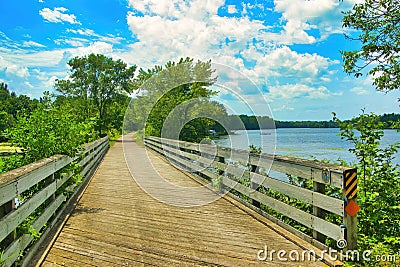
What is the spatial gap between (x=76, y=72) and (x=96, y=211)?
116 feet

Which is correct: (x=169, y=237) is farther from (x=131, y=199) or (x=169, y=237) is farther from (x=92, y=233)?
(x=131, y=199)

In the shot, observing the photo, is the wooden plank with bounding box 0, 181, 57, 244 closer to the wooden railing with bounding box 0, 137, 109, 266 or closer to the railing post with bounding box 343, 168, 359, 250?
the wooden railing with bounding box 0, 137, 109, 266

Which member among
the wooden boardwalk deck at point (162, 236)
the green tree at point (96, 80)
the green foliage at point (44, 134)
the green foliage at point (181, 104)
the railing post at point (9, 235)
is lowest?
the wooden boardwalk deck at point (162, 236)

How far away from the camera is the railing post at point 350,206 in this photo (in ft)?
9.23

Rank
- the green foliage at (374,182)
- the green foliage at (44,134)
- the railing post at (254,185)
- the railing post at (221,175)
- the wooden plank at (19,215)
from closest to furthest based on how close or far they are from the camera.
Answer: the wooden plank at (19,215)
the green foliage at (374,182)
the green foliage at (44,134)
the railing post at (254,185)
the railing post at (221,175)

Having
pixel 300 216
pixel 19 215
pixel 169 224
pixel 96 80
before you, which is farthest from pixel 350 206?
pixel 96 80

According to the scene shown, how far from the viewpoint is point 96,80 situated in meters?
37.2

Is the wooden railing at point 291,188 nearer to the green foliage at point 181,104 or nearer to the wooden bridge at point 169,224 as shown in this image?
the wooden bridge at point 169,224

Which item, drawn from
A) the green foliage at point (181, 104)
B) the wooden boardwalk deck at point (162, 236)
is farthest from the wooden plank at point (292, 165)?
the green foliage at point (181, 104)

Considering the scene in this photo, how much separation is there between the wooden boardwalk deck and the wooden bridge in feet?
0.03

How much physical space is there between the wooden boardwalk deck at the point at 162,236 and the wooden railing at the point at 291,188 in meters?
0.24

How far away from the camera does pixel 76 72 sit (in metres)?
36.9

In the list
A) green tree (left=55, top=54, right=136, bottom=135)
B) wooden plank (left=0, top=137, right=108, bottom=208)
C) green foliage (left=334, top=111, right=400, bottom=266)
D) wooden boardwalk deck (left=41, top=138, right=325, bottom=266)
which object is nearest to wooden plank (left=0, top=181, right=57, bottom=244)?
wooden plank (left=0, top=137, right=108, bottom=208)

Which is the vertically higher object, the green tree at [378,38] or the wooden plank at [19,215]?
the green tree at [378,38]
